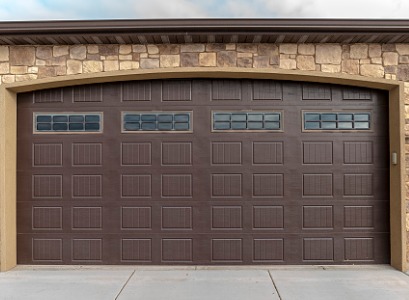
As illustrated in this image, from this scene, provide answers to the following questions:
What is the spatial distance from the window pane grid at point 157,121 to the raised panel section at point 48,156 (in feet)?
4.07

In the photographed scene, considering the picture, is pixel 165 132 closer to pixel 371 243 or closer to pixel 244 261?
pixel 244 261

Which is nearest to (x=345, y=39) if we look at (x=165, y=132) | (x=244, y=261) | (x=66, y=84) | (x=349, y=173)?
(x=349, y=173)

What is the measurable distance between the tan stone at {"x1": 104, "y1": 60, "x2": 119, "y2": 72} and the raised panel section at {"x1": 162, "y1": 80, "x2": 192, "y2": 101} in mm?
838

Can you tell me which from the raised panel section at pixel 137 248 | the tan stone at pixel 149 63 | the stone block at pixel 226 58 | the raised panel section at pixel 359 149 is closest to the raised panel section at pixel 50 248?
the raised panel section at pixel 137 248

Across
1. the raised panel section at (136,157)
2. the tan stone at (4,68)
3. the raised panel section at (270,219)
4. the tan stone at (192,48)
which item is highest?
the tan stone at (192,48)

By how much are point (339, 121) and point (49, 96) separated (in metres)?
5.11

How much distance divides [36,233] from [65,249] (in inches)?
22.8

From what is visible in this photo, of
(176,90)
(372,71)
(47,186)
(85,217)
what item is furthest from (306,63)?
(47,186)

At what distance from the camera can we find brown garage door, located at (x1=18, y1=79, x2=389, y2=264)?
18.6ft

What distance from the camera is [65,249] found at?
5703 mm

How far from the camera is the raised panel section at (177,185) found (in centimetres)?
570

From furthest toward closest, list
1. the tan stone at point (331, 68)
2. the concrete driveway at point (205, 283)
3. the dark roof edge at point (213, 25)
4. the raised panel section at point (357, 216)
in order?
the raised panel section at point (357, 216), the tan stone at point (331, 68), the dark roof edge at point (213, 25), the concrete driveway at point (205, 283)

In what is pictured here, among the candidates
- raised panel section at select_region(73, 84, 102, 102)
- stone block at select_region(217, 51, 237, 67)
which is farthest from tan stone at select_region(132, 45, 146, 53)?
stone block at select_region(217, 51, 237, 67)

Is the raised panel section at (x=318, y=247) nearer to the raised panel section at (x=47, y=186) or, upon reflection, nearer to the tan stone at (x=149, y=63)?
the tan stone at (x=149, y=63)
